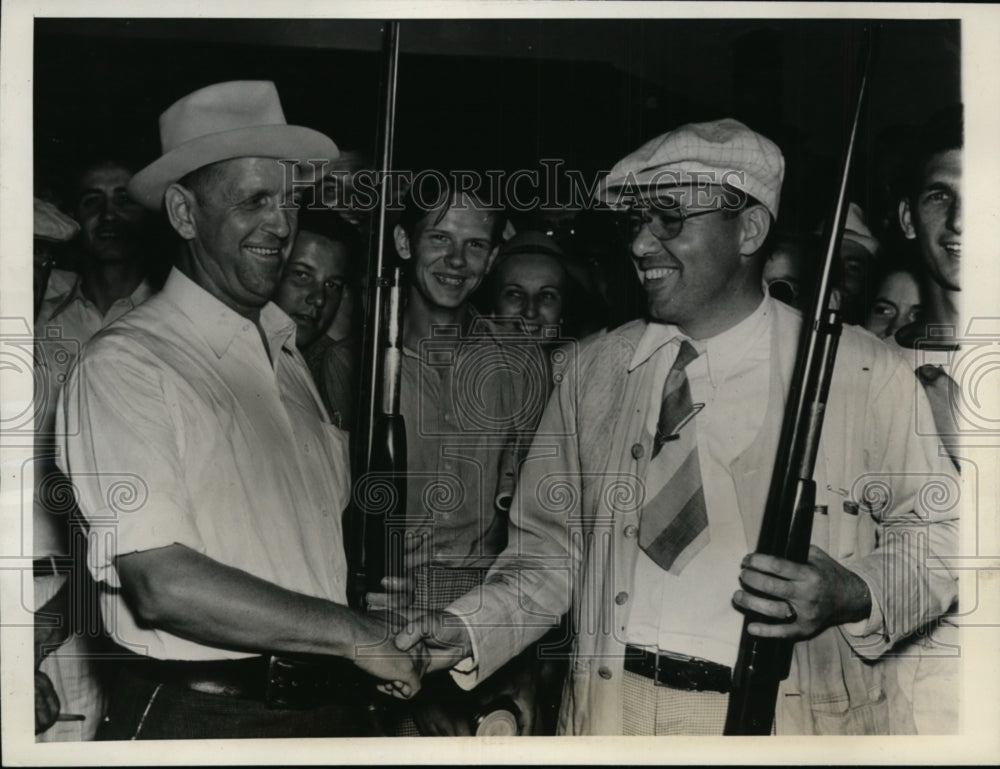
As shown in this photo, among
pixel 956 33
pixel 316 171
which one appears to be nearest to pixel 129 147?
pixel 316 171

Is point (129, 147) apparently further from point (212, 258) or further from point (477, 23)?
point (477, 23)

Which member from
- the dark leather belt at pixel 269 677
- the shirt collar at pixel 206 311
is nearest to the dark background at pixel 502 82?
the shirt collar at pixel 206 311

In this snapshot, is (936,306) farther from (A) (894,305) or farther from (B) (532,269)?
(B) (532,269)

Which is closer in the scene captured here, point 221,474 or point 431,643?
point 221,474

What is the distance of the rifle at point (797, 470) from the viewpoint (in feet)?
9.30

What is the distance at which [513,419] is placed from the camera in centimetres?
289

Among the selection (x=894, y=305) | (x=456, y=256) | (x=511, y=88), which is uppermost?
(x=511, y=88)

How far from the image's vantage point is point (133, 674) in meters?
2.79

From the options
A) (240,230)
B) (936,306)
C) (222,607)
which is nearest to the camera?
(222,607)

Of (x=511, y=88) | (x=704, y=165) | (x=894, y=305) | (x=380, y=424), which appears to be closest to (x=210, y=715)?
(x=380, y=424)

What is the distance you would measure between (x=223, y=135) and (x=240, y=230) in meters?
0.25

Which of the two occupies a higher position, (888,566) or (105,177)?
(105,177)

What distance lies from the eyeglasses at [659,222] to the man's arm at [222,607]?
1285 mm

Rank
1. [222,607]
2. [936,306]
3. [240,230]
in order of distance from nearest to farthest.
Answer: [222,607] → [240,230] → [936,306]
